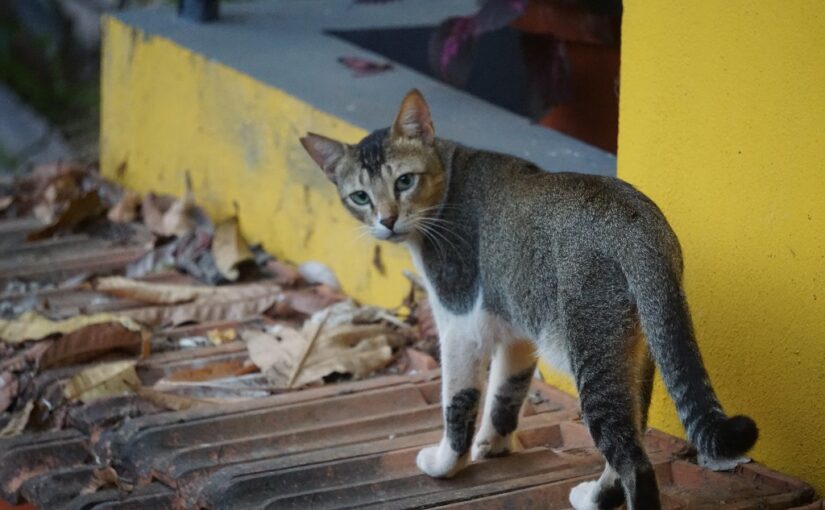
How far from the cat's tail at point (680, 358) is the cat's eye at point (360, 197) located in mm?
1065

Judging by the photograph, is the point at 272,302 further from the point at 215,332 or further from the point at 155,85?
the point at 155,85

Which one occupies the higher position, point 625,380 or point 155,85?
point 625,380

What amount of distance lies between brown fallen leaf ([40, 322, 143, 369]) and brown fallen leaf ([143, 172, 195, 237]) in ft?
3.61

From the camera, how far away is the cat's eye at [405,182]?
388 centimetres

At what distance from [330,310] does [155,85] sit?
180cm

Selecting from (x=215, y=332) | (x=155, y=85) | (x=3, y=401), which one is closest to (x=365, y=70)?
(x=155, y=85)

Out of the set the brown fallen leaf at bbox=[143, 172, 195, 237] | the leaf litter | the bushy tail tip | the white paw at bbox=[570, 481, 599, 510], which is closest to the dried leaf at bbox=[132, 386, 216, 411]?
the leaf litter

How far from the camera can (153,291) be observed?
16.7 ft

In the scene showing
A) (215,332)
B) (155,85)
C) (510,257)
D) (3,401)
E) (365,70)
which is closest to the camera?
(510,257)

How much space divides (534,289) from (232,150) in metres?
2.57

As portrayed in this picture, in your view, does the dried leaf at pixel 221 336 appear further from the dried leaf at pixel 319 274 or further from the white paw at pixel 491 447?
the white paw at pixel 491 447

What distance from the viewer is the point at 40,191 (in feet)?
21.2

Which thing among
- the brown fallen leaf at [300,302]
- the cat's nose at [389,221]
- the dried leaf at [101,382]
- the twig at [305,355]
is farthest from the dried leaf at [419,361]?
the dried leaf at [101,382]

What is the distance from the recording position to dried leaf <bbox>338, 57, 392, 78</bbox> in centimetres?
568
